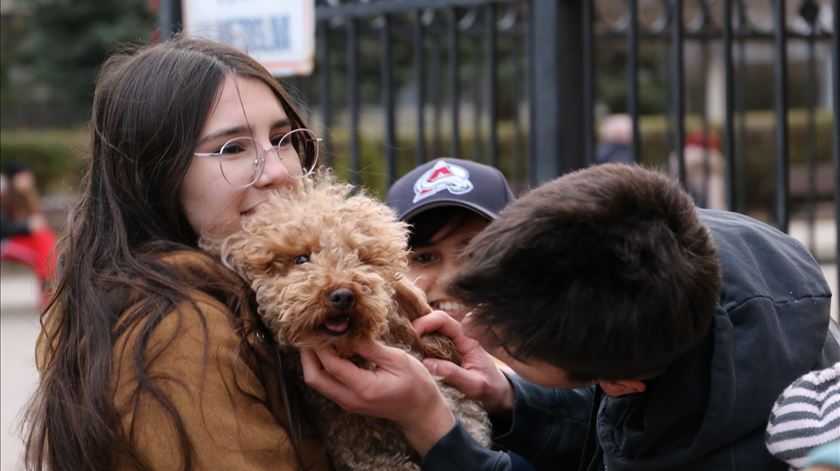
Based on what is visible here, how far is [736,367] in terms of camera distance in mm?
1718

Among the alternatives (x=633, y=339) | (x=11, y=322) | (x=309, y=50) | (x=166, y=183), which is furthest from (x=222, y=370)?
(x=11, y=322)

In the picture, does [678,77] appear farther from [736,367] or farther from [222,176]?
[736,367]

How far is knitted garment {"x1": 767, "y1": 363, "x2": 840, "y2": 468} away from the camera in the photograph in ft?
5.23

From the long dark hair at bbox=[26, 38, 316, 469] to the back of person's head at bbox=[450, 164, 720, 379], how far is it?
0.53 meters

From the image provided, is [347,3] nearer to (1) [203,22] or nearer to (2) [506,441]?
(1) [203,22]

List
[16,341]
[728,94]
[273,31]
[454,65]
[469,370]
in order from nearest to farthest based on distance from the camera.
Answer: [469,370]
[728,94]
[273,31]
[454,65]
[16,341]

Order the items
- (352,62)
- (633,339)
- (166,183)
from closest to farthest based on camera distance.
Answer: (633,339) < (166,183) < (352,62)

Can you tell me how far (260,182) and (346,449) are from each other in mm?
533

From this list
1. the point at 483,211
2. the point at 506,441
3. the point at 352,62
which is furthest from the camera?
the point at 352,62

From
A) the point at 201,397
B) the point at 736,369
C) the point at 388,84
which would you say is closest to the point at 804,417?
the point at 736,369

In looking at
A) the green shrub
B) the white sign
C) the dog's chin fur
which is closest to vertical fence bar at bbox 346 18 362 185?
the white sign

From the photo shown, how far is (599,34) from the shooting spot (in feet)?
23.3

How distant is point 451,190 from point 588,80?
1058mm

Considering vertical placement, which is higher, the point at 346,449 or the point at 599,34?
the point at 599,34
